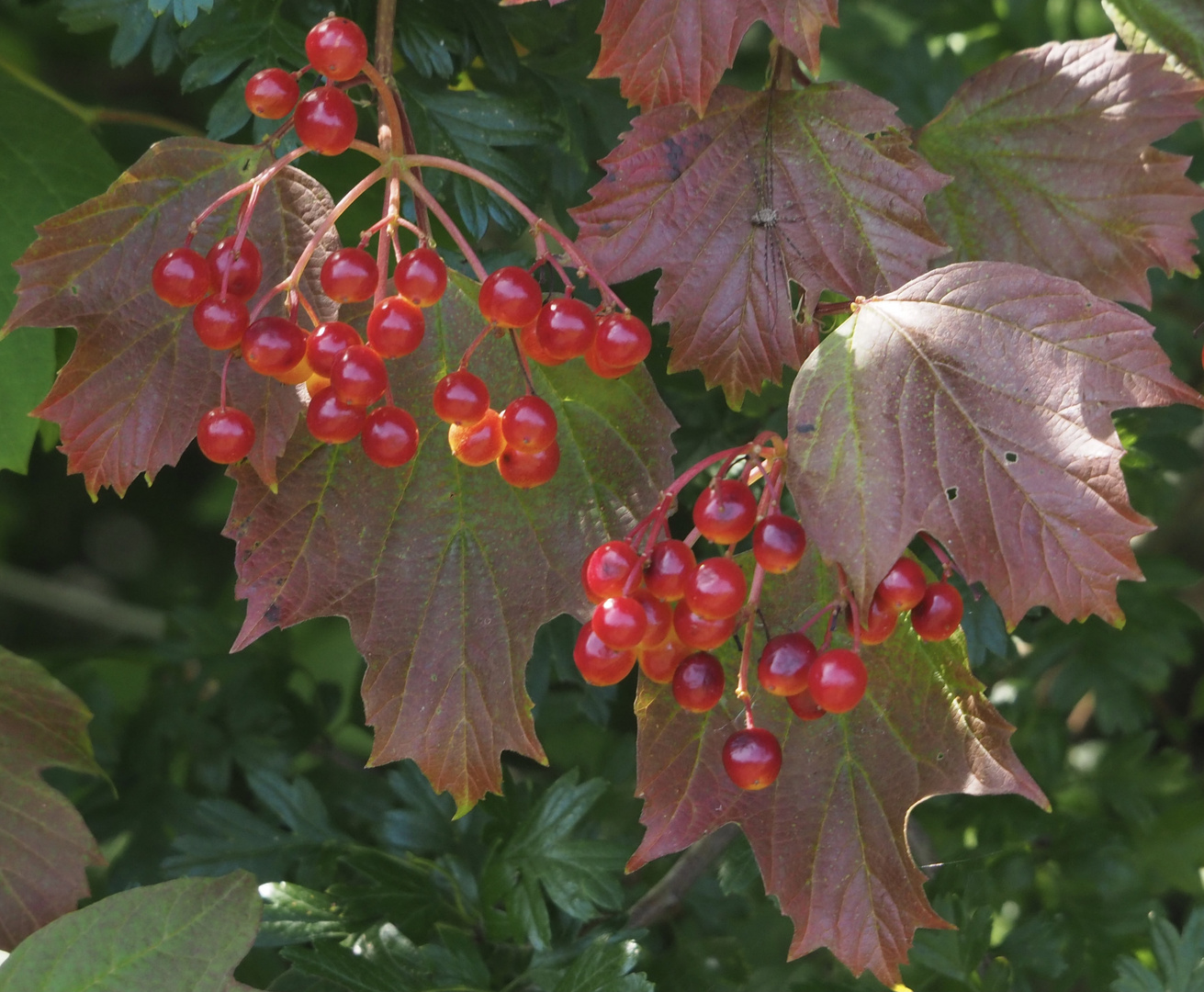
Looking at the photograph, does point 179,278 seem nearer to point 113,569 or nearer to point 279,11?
point 279,11

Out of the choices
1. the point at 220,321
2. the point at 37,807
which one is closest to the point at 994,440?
the point at 220,321

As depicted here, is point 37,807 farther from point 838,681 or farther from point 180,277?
point 838,681

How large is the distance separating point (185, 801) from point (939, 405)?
869 millimetres

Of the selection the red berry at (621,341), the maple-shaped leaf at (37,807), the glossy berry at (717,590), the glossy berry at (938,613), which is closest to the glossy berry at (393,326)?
the red berry at (621,341)

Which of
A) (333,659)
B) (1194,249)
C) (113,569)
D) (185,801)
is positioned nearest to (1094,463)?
(1194,249)

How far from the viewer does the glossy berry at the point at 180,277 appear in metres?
0.66

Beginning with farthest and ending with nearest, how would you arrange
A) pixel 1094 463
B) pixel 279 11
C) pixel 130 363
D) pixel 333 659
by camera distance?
pixel 333 659
pixel 279 11
pixel 130 363
pixel 1094 463

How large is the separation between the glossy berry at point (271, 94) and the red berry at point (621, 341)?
0.23 metres

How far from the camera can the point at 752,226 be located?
28.7 inches

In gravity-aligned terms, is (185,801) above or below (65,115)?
below

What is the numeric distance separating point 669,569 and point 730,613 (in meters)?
0.04

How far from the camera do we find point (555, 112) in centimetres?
93

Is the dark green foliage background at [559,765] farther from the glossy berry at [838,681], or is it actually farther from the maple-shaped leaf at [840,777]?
the glossy berry at [838,681]

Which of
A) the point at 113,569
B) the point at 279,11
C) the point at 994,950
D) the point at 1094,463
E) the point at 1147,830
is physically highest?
the point at 279,11
